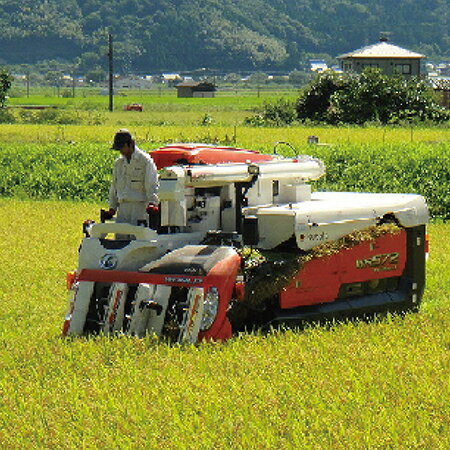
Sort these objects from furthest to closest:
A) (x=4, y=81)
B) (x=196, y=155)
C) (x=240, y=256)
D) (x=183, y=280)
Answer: (x=4, y=81) → (x=196, y=155) → (x=240, y=256) → (x=183, y=280)

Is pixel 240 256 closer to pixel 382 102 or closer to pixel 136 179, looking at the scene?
pixel 136 179

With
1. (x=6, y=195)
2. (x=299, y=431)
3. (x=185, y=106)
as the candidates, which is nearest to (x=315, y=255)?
(x=299, y=431)

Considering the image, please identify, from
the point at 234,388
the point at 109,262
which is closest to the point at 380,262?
the point at 109,262

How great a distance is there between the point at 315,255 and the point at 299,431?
391 centimetres

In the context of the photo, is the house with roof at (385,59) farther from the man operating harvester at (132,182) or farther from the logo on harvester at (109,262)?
the logo on harvester at (109,262)

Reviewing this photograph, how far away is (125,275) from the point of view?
1107cm

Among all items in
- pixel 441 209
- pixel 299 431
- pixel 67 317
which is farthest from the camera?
pixel 441 209

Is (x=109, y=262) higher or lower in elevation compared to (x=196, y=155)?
lower

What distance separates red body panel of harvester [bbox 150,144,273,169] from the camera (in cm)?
1199

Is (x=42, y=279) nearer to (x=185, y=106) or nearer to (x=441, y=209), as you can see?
(x=441, y=209)

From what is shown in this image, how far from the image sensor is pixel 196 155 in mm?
11984

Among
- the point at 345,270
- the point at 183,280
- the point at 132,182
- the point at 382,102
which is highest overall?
the point at 132,182

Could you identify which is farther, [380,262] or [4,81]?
[4,81]

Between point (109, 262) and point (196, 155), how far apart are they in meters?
1.59
